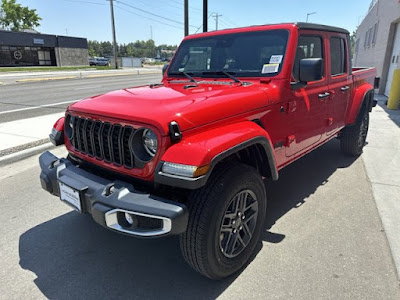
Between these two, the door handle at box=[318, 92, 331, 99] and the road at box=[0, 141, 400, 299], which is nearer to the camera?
the road at box=[0, 141, 400, 299]

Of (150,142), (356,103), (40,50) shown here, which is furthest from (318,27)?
(40,50)

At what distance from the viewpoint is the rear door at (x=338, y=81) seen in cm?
410

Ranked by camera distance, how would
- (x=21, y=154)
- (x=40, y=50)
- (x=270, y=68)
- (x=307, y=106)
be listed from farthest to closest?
(x=40, y=50)
(x=21, y=154)
(x=307, y=106)
(x=270, y=68)

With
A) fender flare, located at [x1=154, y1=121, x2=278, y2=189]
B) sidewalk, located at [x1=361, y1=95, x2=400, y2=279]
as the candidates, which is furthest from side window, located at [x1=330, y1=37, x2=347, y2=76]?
fender flare, located at [x1=154, y1=121, x2=278, y2=189]

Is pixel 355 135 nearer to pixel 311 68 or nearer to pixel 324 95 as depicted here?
pixel 324 95

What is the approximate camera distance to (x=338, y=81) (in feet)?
14.0

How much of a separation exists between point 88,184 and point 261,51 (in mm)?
2213

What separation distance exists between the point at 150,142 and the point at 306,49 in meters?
2.26

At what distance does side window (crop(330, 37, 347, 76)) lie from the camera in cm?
419

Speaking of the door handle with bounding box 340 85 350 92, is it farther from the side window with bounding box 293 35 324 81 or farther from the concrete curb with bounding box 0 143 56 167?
the concrete curb with bounding box 0 143 56 167

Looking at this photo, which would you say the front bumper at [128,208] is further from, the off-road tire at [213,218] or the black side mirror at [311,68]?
the black side mirror at [311,68]

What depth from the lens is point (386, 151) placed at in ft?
19.2

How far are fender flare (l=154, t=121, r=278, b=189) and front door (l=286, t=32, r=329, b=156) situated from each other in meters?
0.94

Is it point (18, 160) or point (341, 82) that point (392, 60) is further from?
point (18, 160)
